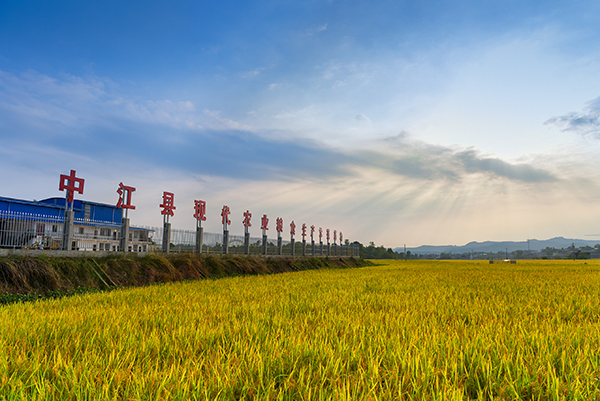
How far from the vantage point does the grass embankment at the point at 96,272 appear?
7.19m

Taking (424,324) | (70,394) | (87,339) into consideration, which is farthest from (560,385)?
(87,339)

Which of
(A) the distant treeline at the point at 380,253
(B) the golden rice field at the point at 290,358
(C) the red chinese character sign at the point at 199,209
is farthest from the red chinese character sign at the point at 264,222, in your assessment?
(A) the distant treeline at the point at 380,253

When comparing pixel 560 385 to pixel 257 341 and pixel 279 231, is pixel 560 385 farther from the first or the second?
pixel 279 231

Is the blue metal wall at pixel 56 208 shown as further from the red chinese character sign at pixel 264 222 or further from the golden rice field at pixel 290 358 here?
the golden rice field at pixel 290 358

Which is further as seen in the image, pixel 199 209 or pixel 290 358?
pixel 199 209

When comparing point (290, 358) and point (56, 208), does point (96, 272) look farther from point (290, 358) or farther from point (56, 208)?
point (56, 208)

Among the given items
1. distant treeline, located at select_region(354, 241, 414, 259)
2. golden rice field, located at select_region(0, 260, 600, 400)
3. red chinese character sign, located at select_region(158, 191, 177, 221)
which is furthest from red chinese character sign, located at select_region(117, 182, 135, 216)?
distant treeline, located at select_region(354, 241, 414, 259)

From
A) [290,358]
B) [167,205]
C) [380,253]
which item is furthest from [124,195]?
[380,253]

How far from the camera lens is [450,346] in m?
2.48

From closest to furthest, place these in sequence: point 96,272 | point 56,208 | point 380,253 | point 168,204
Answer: point 96,272
point 168,204
point 56,208
point 380,253

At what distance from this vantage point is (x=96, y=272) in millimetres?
8953

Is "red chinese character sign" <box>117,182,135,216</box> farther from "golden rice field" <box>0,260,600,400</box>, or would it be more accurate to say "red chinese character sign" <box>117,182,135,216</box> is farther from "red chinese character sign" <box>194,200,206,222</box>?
"golden rice field" <box>0,260,600,400</box>

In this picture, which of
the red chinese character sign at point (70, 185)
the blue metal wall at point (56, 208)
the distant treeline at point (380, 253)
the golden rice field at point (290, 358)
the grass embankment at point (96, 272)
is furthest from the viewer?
the distant treeline at point (380, 253)

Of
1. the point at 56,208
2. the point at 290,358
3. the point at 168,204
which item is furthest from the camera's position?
the point at 56,208
